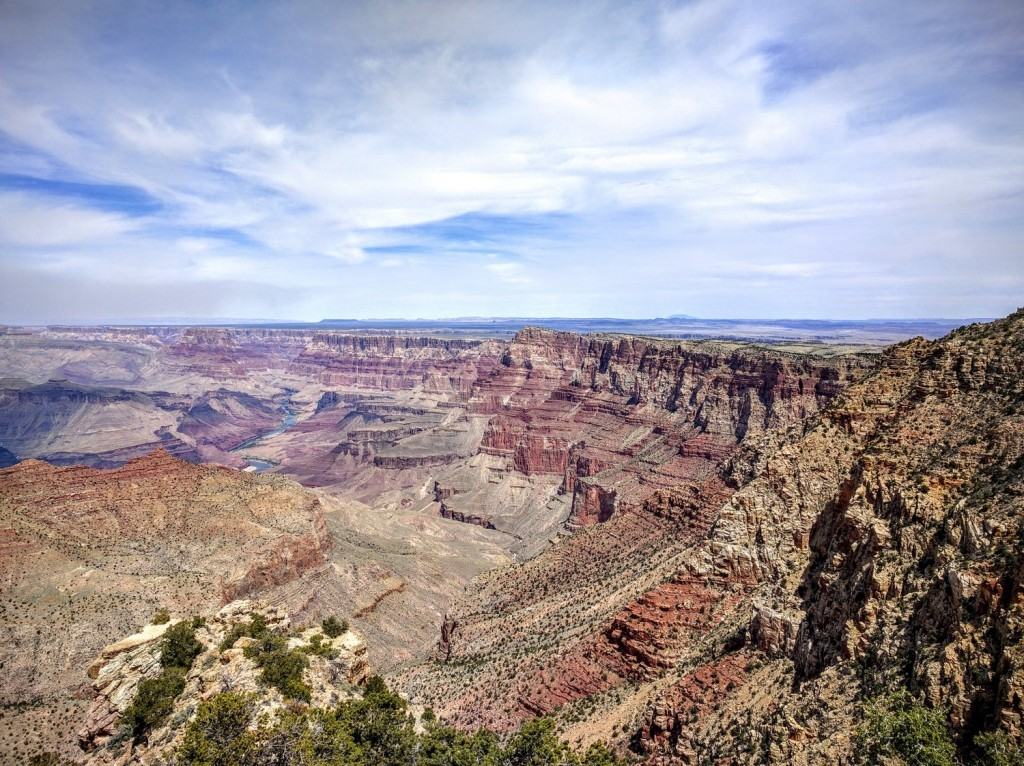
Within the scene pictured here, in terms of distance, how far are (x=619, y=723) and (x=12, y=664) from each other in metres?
50.2

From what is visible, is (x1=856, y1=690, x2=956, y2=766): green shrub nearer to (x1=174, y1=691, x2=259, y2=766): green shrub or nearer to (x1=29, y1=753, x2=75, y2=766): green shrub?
(x1=174, y1=691, x2=259, y2=766): green shrub

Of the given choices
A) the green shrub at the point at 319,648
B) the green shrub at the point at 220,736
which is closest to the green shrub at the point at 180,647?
the green shrub at the point at 319,648

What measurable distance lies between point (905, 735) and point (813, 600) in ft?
35.7

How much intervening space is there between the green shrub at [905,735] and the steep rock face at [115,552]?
50.8 m

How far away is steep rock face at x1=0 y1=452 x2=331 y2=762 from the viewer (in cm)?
5128

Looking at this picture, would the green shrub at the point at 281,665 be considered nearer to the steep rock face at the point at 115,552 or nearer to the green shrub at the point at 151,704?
the green shrub at the point at 151,704

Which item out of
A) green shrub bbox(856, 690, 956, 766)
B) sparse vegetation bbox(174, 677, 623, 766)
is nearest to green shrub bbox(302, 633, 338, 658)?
sparse vegetation bbox(174, 677, 623, 766)

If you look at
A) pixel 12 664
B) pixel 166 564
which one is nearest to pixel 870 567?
pixel 12 664

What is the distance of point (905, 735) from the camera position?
1627cm

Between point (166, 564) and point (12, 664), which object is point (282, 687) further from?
point (166, 564)

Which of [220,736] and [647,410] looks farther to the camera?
[647,410]

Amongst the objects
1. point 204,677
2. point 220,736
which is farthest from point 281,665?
point 220,736

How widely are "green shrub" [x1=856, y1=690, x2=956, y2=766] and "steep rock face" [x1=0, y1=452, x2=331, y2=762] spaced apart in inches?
1999

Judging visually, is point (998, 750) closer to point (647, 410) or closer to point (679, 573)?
point (679, 573)
